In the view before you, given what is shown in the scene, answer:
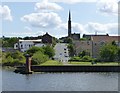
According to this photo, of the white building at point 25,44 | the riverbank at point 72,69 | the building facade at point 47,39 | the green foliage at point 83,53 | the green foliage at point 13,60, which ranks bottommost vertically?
the riverbank at point 72,69

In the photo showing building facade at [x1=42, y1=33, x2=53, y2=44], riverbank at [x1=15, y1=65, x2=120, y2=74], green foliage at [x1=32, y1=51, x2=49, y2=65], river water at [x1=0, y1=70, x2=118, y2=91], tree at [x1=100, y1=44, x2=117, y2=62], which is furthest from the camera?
building facade at [x1=42, y1=33, x2=53, y2=44]

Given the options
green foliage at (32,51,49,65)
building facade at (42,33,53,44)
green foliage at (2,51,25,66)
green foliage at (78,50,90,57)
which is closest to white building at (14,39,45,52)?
building facade at (42,33,53,44)

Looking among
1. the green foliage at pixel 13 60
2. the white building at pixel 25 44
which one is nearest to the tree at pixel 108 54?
the green foliage at pixel 13 60

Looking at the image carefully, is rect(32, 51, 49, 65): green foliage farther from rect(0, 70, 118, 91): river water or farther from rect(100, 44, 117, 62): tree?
rect(0, 70, 118, 91): river water

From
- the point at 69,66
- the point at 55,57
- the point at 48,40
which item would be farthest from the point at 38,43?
the point at 69,66

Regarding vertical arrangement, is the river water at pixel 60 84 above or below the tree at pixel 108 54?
below

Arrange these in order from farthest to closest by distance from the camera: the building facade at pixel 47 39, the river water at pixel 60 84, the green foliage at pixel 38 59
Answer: the building facade at pixel 47 39, the green foliage at pixel 38 59, the river water at pixel 60 84

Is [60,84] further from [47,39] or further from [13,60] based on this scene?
[47,39]

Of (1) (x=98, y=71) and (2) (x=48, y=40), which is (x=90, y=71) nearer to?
(1) (x=98, y=71)

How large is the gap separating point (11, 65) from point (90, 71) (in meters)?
10.7

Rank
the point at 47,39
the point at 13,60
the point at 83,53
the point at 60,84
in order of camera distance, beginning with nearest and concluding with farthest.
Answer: the point at 60,84
the point at 13,60
the point at 83,53
the point at 47,39

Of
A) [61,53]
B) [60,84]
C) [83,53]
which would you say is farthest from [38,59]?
[60,84]

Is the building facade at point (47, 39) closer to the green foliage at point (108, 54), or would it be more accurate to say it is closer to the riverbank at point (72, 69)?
the green foliage at point (108, 54)

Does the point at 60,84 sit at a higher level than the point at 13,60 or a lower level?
lower
